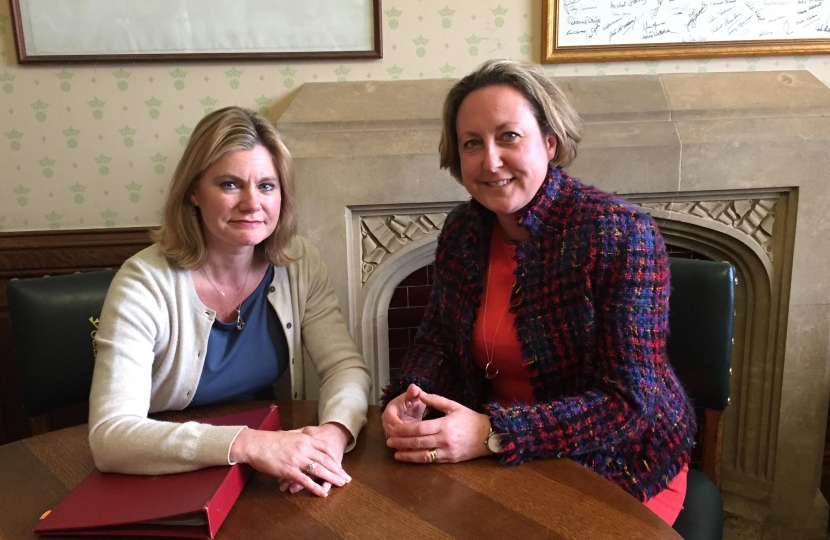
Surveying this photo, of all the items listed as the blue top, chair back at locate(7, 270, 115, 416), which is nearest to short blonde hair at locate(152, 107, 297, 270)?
the blue top

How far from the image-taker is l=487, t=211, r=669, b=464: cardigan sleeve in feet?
3.52

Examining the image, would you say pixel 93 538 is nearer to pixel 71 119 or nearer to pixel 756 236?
pixel 71 119

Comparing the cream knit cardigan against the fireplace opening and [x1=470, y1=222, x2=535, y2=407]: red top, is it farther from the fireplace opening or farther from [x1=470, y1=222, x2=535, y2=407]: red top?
the fireplace opening

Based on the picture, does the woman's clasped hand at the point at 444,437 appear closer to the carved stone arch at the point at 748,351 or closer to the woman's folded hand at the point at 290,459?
the woman's folded hand at the point at 290,459

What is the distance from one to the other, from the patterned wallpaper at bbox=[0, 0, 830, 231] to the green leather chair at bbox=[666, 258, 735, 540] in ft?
2.70

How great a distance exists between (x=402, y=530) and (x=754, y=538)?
1822 millimetres

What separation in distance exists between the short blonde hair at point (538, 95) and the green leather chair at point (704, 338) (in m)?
0.43

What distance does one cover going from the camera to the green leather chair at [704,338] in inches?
55.6

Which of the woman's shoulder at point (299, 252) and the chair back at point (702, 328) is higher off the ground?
the woman's shoulder at point (299, 252)

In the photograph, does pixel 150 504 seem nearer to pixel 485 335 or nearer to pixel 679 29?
pixel 485 335

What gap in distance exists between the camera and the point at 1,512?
0.94m

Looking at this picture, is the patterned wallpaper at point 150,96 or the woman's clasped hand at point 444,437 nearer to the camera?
the woman's clasped hand at point 444,437

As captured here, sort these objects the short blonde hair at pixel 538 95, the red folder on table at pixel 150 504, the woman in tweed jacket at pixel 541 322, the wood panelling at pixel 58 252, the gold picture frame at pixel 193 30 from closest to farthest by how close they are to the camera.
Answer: the red folder on table at pixel 150 504, the woman in tweed jacket at pixel 541 322, the short blonde hair at pixel 538 95, the gold picture frame at pixel 193 30, the wood panelling at pixel 58 252
